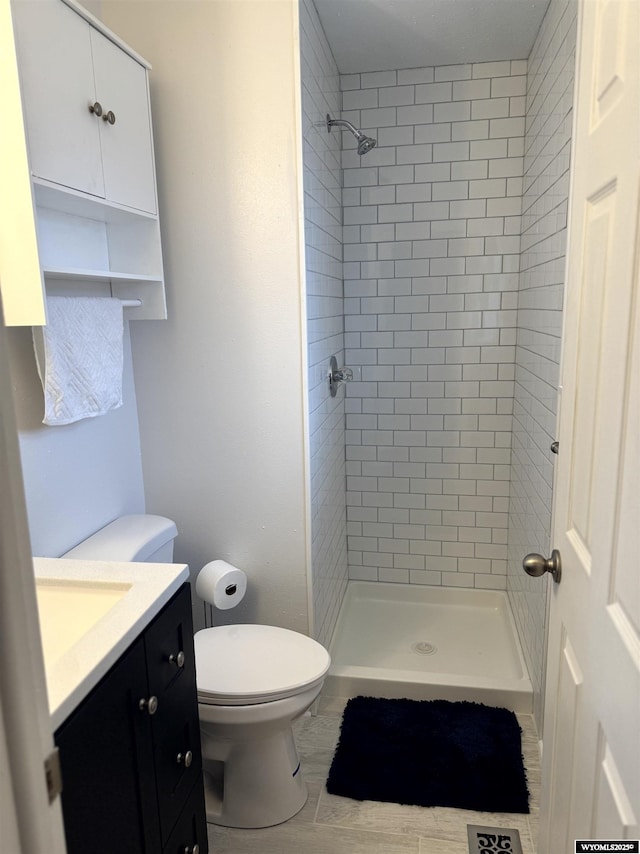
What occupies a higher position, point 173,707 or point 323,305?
point 323,305

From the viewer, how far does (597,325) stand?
3.37 ft

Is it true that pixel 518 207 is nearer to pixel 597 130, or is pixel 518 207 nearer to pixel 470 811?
pixel 597 130

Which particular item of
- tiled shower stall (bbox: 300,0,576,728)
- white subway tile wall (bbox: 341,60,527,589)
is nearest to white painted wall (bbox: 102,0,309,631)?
tiled shower stall (bbox: 300,0,576,728)

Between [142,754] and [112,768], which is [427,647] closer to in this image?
[142,754]

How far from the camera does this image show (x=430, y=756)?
84.4 inches

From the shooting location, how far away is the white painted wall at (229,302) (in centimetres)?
200

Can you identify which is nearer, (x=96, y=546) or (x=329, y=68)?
(x=96, y=546)

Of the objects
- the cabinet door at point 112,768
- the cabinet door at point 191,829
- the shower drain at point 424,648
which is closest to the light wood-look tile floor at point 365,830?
the cabinet door at point 191,829

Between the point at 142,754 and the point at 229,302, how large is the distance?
1.40 metres

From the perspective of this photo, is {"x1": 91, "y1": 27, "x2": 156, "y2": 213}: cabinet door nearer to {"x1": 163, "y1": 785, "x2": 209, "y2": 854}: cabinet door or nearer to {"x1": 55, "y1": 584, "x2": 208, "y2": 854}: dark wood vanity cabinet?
{"x1": 55, "y1": 584, "x2": 208, "y2": 854}: dark wood vanity cabinet

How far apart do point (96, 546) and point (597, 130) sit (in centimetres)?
163

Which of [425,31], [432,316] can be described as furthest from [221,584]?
[425,31]

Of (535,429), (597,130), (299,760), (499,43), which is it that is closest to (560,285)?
(535,429)

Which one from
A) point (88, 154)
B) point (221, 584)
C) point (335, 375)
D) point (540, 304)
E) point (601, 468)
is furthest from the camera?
point (335, 375)
